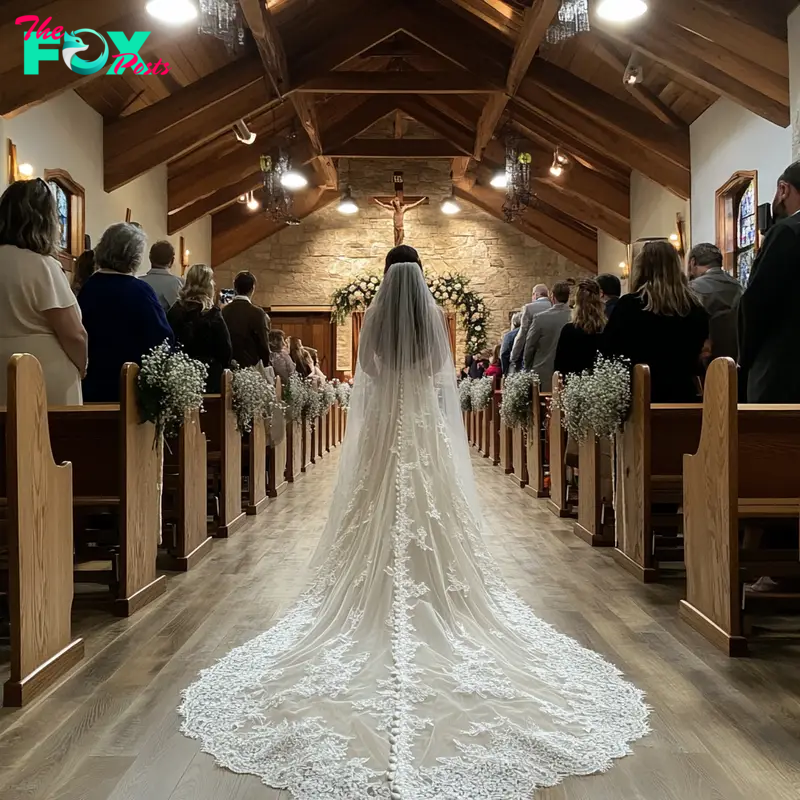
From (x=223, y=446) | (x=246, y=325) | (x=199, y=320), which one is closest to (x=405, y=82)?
(x=246, y=325)

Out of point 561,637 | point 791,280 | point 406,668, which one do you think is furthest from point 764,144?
point 406,668

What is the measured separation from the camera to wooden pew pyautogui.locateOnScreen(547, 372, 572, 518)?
573 cm

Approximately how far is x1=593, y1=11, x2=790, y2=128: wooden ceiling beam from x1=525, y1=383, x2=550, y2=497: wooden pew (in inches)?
117

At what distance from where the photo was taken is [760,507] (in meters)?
2.95

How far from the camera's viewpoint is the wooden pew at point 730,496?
2.87 m

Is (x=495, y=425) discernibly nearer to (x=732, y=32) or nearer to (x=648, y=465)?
(x=732, y=32)

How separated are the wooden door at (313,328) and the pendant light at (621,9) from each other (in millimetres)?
10461

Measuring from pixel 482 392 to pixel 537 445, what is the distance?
2619 millimetres

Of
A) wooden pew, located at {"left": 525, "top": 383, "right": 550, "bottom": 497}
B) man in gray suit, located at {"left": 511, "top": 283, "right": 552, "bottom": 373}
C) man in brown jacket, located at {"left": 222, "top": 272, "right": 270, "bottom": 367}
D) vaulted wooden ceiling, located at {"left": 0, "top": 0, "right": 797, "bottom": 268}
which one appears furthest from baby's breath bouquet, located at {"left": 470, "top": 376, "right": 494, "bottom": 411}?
man in brown jacket, located at {"left": 222, "top": 272, "right": 270, "bottom": 367}

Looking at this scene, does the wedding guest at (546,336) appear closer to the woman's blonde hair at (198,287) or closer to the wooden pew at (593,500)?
the wooden pew at (593,500)

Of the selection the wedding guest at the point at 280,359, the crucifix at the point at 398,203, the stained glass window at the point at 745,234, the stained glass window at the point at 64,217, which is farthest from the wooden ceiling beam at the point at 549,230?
the stained glass window at the point at 64,217

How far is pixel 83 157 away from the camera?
8.59 metres

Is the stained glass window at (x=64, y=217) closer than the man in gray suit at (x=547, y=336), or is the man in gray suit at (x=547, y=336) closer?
the man in gray suit at (x=547, y=336)

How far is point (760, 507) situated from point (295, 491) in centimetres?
482
